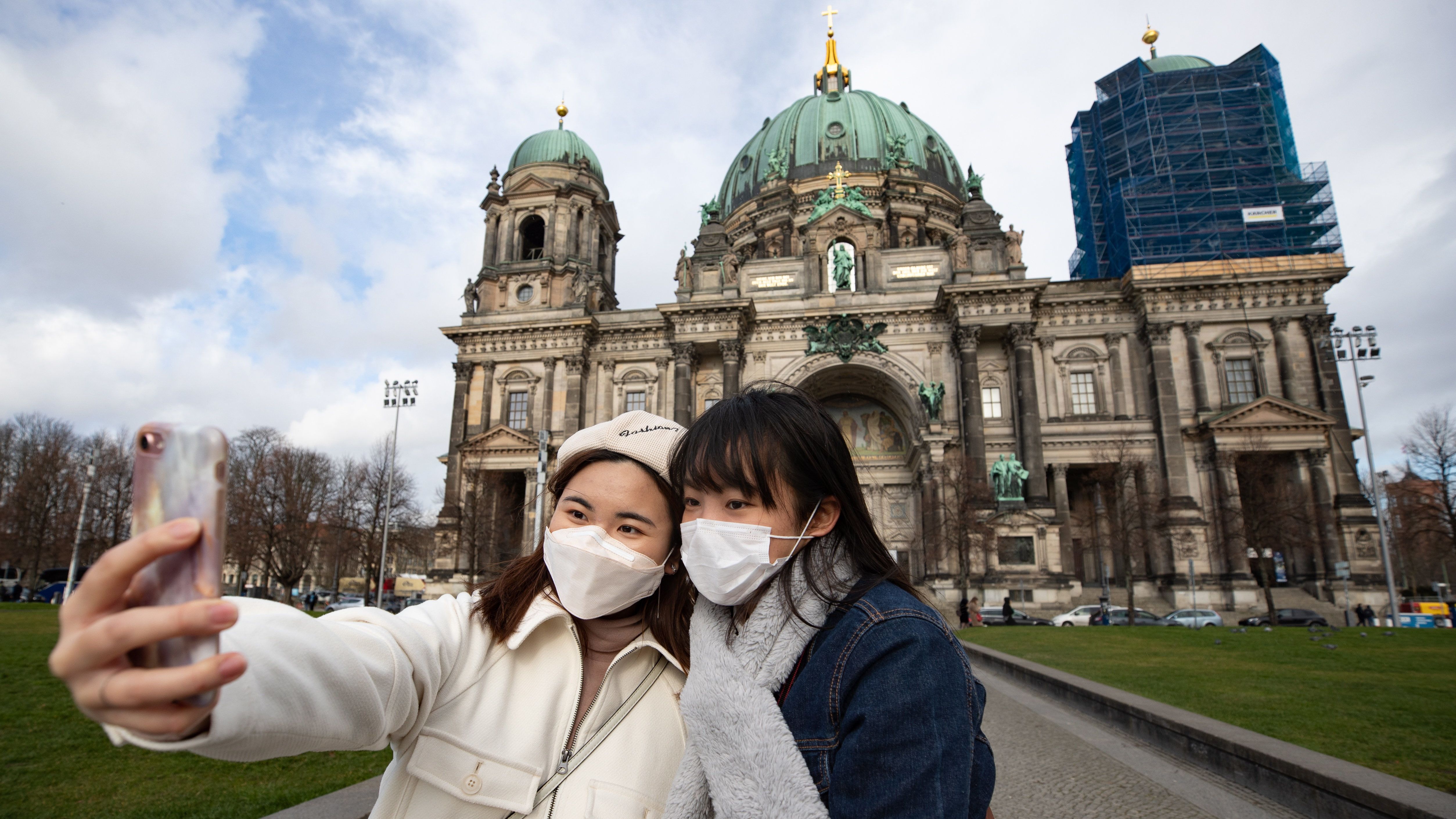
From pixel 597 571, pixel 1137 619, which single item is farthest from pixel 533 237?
pixel 597 571

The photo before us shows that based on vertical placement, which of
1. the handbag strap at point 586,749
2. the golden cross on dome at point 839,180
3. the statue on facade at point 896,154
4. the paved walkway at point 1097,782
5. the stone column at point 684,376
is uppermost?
the statue on facade at point 896,154

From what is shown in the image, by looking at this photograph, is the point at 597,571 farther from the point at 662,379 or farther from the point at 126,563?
the point at 662,379

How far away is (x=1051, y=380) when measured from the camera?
115 ft

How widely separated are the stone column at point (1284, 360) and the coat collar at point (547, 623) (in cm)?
3847

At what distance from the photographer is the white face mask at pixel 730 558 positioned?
1980 millimetres

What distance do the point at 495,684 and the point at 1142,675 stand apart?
1084 centimetres

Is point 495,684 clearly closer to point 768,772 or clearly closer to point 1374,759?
point 768,772

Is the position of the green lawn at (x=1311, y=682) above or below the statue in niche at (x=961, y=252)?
below

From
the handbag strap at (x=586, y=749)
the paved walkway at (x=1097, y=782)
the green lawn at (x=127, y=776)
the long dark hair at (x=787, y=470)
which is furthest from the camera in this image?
the paved walkway at (x=1097, y=782)

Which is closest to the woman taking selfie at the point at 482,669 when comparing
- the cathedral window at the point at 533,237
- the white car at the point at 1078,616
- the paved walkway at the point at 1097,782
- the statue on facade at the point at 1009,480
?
the paved walkway at the point at 1097,782

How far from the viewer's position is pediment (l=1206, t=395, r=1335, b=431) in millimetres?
31422

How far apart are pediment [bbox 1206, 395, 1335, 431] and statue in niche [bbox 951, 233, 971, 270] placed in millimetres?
12589

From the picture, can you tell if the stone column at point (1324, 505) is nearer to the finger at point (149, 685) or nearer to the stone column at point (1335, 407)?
the stone column at point (1335, 407)

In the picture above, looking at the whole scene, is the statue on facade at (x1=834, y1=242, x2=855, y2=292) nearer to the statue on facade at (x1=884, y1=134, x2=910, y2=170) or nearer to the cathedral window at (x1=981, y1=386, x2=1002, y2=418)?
the cathedral window at (x1=981, y1=386, x2=1002, y2=418)
